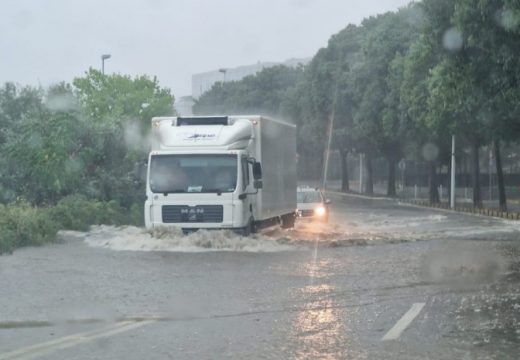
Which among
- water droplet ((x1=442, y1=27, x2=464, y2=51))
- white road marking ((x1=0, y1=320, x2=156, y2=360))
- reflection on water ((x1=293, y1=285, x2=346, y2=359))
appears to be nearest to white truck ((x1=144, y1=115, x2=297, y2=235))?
water droplet ((x1=442, y1=27, x2=464, y2=51))

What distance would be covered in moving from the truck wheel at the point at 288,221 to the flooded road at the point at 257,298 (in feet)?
10.5

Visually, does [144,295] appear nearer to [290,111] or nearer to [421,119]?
[421,119]

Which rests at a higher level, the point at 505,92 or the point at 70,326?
the point at 505,92

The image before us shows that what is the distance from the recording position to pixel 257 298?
519 inches

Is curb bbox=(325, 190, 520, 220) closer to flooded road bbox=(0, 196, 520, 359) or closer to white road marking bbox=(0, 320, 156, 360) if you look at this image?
flooded road bbox=(0, 196, 520, 359)

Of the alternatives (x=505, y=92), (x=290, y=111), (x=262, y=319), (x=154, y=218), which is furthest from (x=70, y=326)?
(x=290, y=111)

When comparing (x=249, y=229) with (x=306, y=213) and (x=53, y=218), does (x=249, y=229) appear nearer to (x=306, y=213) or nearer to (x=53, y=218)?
(x=53, y=218)

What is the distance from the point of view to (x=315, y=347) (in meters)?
9.32

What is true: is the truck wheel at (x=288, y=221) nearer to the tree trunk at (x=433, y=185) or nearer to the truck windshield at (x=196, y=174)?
the truck windshield at (x=196, y=174)

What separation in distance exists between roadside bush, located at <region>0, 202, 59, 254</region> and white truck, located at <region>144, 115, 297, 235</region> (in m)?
2.86

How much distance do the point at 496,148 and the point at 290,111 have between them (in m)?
37.8

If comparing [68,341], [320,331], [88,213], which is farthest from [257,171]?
[68,341]

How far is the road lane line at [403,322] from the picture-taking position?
991 centimetres

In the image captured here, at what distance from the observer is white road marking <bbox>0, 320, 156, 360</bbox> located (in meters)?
9.02
